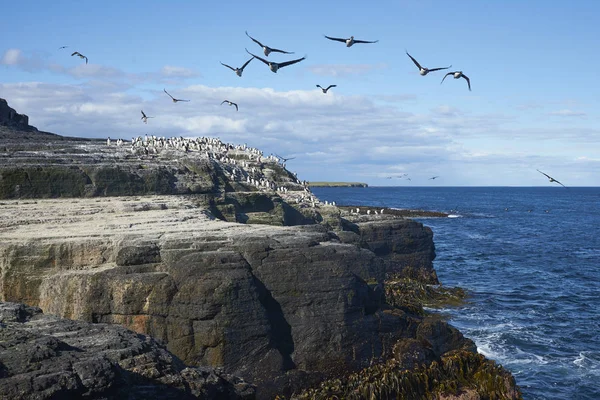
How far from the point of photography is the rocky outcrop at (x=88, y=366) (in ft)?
45.9

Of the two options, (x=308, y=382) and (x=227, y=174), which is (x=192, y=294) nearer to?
(x=308, y=382)

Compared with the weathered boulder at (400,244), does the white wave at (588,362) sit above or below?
below

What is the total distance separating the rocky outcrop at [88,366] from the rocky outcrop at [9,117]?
197 feet

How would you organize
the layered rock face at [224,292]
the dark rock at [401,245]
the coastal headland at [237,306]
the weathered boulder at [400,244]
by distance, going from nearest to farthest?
1. the coastal headland at [237,306]
2. the layered rock face at [224,292]
3. the weathered boulder at [400,244]
4. the dark rock at [401,245]

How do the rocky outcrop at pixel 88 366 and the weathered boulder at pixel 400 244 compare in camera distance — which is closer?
the rocky outcrop at pixel 88 366

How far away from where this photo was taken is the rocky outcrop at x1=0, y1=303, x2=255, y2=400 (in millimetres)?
13984

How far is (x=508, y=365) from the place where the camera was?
3419cm

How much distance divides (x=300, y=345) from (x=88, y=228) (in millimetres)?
12473

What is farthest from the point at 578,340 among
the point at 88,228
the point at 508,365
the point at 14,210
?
the point at 14,210

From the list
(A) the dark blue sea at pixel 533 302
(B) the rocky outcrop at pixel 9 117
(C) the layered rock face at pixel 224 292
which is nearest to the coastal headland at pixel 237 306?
(C) the layered rock face at pixel 224 292

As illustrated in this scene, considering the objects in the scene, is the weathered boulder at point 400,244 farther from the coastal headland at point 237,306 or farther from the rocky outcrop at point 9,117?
the rocky outcrop at point 9,117

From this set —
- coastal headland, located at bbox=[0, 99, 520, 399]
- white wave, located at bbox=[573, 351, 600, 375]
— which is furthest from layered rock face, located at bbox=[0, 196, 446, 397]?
white wave, located at bbox=[573, 351, 600, 375]

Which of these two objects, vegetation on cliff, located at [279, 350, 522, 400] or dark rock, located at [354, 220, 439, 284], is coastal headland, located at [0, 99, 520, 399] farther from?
dark rock, located at [354, 220, 439, 284]

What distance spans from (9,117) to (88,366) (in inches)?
2779
